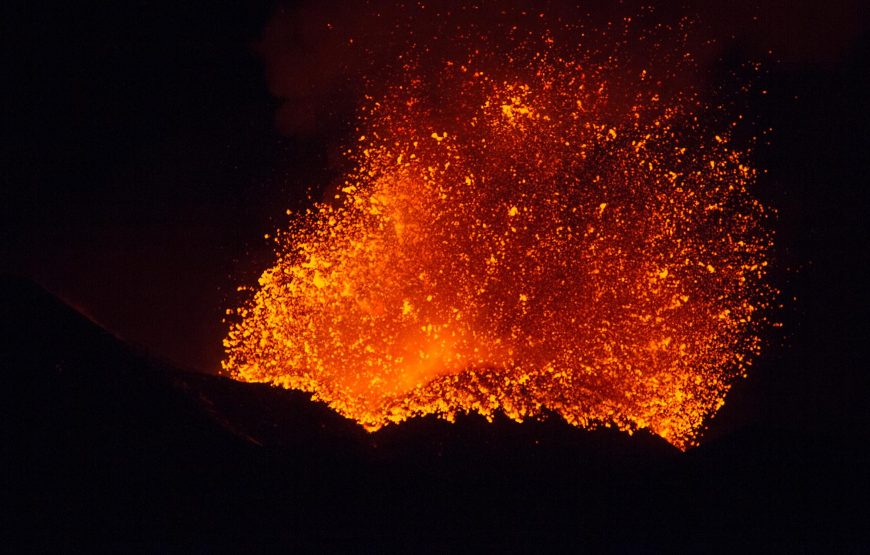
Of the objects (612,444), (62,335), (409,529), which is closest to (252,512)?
(409,529)

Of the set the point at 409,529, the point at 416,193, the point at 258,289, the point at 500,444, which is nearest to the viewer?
the point at 409,529

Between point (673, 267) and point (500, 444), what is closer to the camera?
point (500, 444)

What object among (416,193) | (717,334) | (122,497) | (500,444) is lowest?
(122,497)

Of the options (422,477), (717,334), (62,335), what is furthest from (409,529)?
(717,334)

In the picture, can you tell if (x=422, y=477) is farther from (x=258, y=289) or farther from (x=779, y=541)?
(x=258, y=289)

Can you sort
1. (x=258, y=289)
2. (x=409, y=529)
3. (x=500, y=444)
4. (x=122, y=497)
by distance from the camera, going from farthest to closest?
1. (x=258, y=289)
2. (x=500, y=444)
3. (x=409, y=529)
4. (x=122, y=497)

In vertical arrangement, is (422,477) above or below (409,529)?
above
